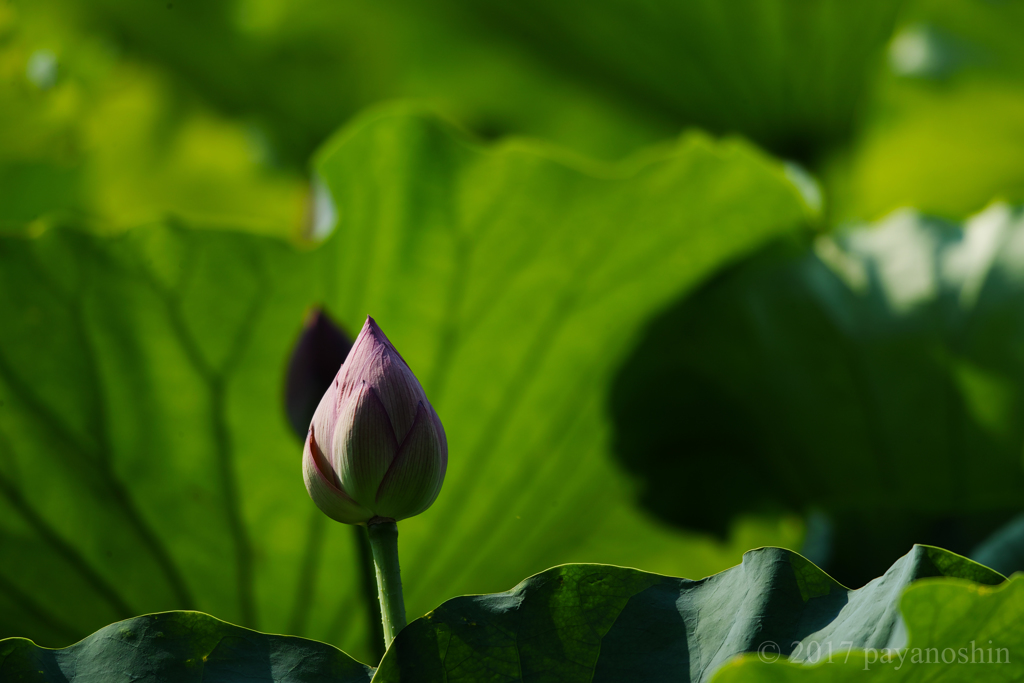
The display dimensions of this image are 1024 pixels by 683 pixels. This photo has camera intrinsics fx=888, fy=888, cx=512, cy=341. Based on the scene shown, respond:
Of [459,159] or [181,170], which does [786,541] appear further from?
[181,170]

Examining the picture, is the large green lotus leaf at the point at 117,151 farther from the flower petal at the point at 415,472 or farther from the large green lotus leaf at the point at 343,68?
the flower petal at the point at 415,472

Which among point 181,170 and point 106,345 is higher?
point 181,170

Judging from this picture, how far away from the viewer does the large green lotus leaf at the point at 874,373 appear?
0.63 meters

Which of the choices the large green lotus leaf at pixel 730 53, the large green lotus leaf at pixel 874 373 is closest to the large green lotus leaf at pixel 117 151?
the large green lotus leaf at pixel 730 53

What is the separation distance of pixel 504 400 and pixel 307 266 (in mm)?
149

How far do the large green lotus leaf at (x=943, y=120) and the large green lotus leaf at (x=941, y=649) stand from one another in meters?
0.64

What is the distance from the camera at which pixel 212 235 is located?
524 millimetres

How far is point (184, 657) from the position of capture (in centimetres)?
33

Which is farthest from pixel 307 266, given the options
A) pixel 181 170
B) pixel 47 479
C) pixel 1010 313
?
pixel 181 170

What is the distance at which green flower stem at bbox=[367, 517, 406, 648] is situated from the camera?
32 centimetres

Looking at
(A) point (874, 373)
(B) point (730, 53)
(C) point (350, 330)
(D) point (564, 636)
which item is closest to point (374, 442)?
(D) point (564, 636)

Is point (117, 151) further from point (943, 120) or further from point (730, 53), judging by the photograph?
point (943, 120)

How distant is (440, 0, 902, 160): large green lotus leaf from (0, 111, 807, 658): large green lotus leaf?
0.31 m

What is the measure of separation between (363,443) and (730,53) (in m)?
0.70
